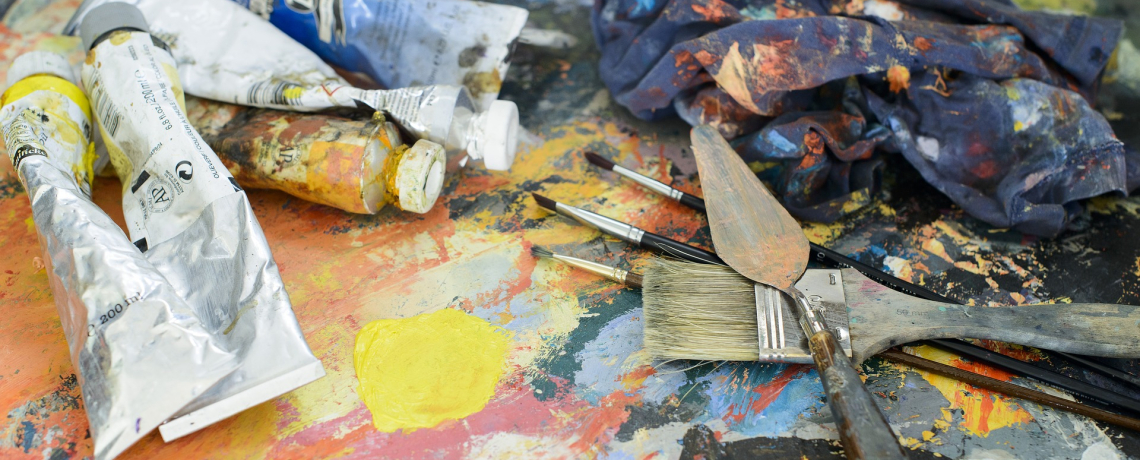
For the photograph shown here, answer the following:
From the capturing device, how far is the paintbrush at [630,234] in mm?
890

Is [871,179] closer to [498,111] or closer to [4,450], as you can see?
[498,111]

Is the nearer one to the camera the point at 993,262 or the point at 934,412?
the point at 934,412

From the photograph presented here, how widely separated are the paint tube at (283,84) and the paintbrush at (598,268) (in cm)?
15

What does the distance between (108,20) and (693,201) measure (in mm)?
859

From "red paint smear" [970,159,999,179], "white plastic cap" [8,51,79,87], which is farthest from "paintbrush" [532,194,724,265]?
"white plastic cap" [8,51,79,87]

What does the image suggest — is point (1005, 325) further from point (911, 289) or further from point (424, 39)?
point (424, 39)

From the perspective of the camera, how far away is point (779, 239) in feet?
2.83

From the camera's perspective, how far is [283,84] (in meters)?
1.00

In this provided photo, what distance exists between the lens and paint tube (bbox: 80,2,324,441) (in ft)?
2.25

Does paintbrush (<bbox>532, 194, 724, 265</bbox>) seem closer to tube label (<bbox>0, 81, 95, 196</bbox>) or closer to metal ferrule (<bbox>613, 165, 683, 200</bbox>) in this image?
metal ferrule (<bbox>613, 165, 683, 200</bbox>)

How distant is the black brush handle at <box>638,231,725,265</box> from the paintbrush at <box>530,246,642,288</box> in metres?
0.05

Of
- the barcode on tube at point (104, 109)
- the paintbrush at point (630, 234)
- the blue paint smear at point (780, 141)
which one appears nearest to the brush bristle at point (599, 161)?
the paintbrush at point (630, 234)

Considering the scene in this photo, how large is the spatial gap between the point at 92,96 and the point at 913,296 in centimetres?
110

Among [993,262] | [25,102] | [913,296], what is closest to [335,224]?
[25,102]
